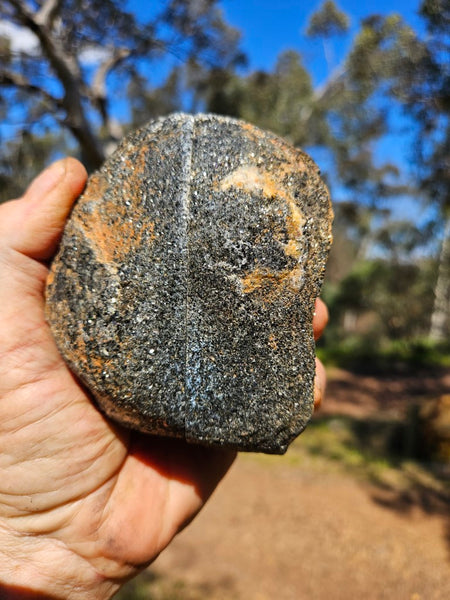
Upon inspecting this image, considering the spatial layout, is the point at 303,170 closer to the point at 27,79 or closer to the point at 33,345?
the point at 33,345

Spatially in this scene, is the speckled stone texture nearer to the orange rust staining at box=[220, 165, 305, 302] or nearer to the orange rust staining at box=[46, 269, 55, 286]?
the orange rust staining at box=[220, 165, 305, 302]

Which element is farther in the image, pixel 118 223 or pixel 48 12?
pixel 48 12

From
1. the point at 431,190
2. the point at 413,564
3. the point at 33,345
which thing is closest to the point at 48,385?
the point at 33,345

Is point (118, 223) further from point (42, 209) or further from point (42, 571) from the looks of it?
point (42, 571)

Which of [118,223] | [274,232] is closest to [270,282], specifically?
[274,232]

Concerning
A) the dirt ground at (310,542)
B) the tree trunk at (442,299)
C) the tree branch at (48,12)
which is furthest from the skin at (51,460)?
the tree trunk at (442,299)

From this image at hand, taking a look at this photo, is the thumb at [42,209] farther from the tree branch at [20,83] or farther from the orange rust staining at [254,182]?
the tree branch at [20,83]

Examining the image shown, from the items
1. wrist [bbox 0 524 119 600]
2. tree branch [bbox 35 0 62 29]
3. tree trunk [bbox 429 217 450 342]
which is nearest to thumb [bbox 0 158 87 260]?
wrist [bbox 0 524 119 600]
